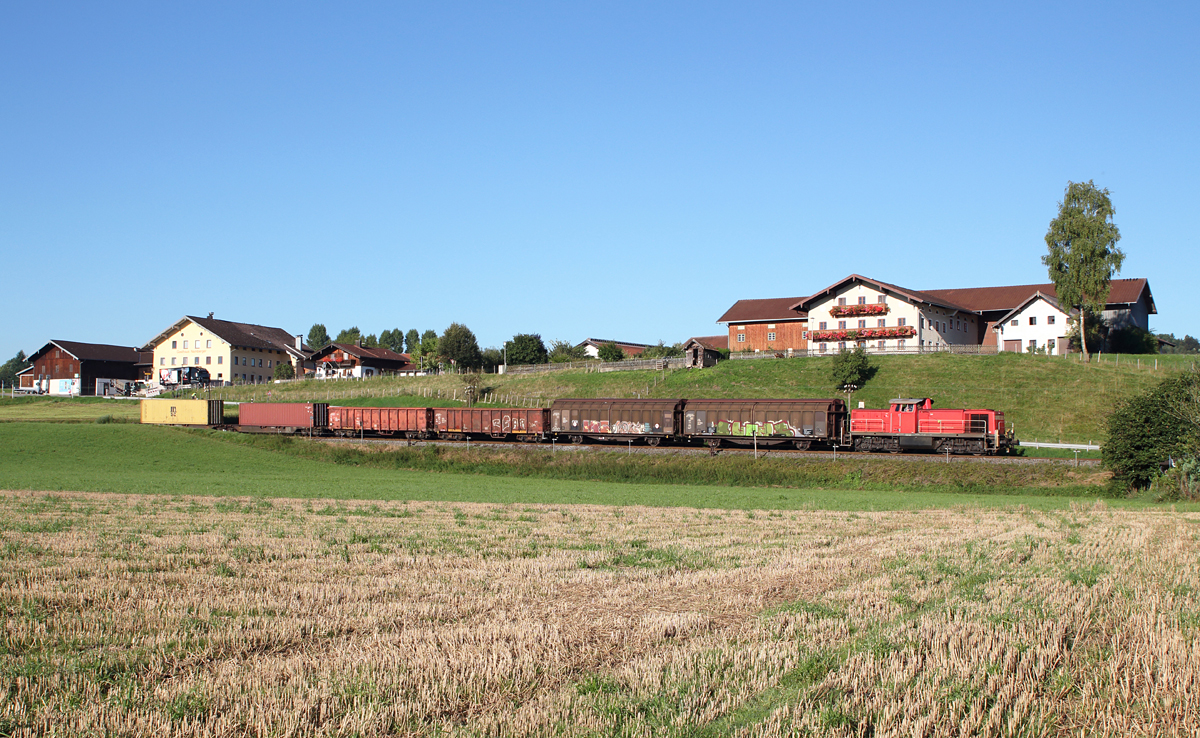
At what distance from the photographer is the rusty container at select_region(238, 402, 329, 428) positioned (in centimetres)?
6694

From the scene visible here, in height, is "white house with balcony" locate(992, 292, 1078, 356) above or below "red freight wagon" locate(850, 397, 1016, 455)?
above

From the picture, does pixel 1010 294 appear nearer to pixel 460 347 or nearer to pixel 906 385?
pixel 906 385

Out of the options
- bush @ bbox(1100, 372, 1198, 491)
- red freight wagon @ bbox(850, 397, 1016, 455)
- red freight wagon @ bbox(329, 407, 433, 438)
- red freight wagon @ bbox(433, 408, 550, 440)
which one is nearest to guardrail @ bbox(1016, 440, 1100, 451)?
red freight wagon @ bbox(850, 397, 1016, 455)

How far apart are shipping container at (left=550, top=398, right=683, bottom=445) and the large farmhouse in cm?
3494

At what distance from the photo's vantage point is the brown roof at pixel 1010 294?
85.6m

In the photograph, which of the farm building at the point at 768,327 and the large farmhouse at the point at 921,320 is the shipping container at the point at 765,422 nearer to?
the large farmhouse at the point at 921,320

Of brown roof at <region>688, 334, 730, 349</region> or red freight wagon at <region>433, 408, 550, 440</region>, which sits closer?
red freight wagon at <region>433, 408, 550, 440</region>

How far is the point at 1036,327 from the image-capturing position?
85.2 metres

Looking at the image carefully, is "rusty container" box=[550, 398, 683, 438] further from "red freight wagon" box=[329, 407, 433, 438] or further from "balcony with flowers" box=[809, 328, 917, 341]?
"balcony with flowers" box=[809, 328, 917, 341]

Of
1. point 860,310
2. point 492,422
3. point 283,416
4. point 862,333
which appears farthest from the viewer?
point 860,310

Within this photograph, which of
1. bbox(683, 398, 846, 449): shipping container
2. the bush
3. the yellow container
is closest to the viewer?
the bush

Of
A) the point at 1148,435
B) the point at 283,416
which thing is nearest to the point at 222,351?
the point at 283,416

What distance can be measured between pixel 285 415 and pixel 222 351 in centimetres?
5087

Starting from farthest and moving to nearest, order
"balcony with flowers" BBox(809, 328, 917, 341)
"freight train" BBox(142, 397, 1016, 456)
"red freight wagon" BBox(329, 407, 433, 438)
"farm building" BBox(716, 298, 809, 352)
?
"farm building" BBox(716, 298, 809, 352), "balcony with flowers" BBox(809, 328, 917, 341), "red freight wagon" BBox(329, 407, 433, 438), "freight train" BBox(142, 397, 1016, 456)
